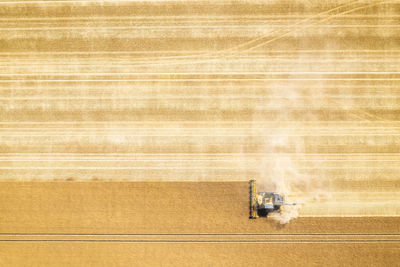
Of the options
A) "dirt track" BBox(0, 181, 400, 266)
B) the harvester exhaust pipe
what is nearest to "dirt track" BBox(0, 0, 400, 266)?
"dirt track" BBox(0, 181, 400, 266)

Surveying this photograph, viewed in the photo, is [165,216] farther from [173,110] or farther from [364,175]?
[364,175]

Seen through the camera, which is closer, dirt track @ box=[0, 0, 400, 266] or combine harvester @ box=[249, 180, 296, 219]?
combine harvester @ box=[249, 180, 296, 219]

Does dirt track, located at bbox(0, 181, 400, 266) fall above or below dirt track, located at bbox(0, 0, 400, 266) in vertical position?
below

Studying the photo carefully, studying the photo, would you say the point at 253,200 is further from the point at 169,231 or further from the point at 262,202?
the point at 169,231

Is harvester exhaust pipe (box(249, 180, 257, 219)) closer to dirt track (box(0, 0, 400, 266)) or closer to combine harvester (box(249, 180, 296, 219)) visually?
combine harvester (box(249, 180, 296, 219))

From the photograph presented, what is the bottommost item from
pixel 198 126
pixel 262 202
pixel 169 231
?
pixel 169 231

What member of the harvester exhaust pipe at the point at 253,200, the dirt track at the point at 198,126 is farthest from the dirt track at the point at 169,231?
the harvester exhaust pipe at the point at 253,200

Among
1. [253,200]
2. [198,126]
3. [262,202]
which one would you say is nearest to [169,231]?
[253,200]
